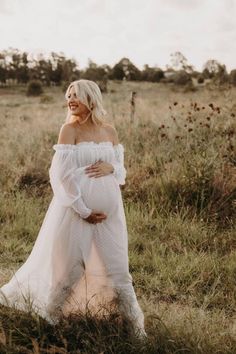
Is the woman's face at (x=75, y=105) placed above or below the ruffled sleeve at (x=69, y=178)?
→ above

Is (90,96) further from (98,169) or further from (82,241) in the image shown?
(82,241)

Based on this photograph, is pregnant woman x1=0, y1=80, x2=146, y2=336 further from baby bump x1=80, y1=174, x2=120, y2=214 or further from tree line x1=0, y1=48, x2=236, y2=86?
tree line x1=0, y1=48, x2=236, y2=86

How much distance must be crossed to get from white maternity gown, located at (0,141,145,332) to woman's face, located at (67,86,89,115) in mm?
230

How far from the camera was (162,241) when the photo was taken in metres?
5.41

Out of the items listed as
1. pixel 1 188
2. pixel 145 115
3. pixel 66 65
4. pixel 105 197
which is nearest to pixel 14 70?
pixel 66 65

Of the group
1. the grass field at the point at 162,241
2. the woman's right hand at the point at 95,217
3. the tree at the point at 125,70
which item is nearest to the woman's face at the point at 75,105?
the woman's right hand at the point at 95,217

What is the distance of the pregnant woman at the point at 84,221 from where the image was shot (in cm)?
326

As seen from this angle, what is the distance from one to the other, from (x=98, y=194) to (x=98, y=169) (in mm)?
182

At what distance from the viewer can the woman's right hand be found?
10.7 feet

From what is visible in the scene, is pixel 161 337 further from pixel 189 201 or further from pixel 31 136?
pixel 31 136

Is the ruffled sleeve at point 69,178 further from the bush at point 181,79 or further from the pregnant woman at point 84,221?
the bush at point 181,79

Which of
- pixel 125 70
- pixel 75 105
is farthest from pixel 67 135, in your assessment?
pixel 125 70

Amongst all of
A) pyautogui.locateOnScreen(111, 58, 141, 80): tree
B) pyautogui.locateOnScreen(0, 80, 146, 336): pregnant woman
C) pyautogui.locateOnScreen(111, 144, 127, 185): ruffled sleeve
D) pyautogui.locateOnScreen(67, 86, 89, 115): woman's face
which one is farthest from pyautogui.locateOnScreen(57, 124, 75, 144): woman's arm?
pyautogui.locateOnScreen(111, 58, 141, 80): tree

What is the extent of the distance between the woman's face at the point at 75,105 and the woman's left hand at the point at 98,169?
39cm
